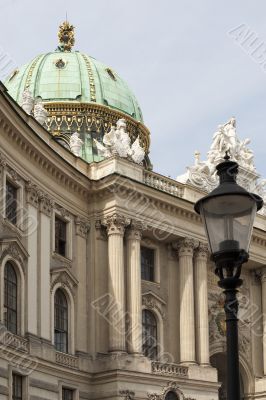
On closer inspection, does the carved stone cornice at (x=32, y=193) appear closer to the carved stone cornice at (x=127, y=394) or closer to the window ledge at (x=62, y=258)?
the window ledge at (x=62, y=258)

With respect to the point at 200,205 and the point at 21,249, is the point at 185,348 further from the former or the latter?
the point at 200,205

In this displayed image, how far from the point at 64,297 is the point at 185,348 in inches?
289

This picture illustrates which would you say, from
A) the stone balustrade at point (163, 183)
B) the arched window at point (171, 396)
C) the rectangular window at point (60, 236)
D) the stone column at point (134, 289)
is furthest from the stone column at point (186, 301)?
the rectangular window at point (60, 236)

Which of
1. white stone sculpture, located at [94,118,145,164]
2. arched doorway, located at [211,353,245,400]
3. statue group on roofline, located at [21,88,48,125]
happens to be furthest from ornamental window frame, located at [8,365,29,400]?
arched doorway, located at [211,353,245,400]

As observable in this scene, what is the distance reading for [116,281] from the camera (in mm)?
41438

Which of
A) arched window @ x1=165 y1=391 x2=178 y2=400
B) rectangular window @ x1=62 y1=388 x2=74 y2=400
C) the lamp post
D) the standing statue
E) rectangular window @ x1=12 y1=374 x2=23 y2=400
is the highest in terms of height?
the standing statue

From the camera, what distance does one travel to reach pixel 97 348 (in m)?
41.0

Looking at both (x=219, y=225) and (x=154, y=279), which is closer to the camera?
(x=219, y=225)

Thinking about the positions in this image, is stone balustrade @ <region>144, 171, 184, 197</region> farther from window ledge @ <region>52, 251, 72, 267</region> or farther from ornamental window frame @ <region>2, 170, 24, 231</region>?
ornamental window frame @ <region>2, 170, 24, 231</region>

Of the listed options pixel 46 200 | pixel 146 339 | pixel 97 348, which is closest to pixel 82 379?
pixel 97 348

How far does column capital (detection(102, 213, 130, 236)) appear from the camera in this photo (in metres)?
42.0

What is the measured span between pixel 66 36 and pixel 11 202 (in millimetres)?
28359

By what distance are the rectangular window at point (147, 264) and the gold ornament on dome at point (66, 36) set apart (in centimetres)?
2077

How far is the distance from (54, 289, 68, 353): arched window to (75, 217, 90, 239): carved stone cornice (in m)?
3.26
